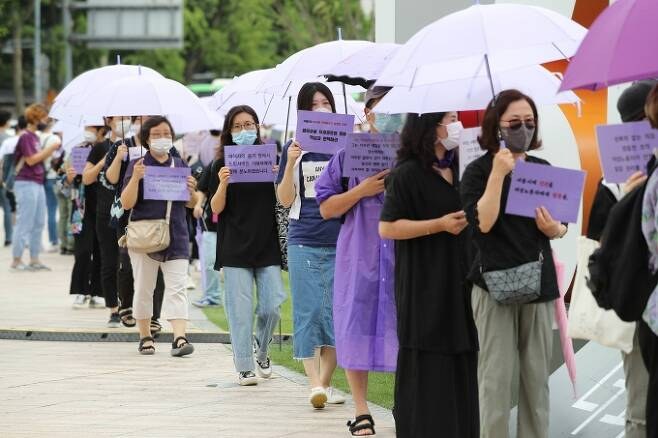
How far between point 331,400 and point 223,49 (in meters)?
44.3

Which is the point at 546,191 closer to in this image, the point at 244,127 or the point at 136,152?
the point at 244,127

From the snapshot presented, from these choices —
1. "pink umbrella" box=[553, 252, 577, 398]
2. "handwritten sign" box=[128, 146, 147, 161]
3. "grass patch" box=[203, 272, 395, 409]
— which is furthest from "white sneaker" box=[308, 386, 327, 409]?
"handwritten sign" box=[128, 146, 147, 161]

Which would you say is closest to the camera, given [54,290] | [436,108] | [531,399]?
[531,399]

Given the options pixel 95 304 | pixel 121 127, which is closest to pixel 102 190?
pixel 121 127

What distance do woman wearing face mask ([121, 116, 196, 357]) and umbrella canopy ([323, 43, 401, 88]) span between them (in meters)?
2.83

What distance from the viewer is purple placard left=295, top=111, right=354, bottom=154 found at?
796 centimetres

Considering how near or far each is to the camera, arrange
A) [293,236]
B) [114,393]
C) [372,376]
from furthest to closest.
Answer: [372,376] → [114,393] → [293,236]

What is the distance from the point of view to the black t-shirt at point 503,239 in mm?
5758

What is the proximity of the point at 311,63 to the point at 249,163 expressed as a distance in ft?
3.37

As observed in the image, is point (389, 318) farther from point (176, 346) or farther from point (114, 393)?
point (176, 346)

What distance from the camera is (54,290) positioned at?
52.2 feet

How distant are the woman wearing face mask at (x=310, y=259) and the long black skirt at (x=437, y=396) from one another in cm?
215

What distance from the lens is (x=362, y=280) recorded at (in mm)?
7328

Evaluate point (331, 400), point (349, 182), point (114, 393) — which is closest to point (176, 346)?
point (114, 393)
